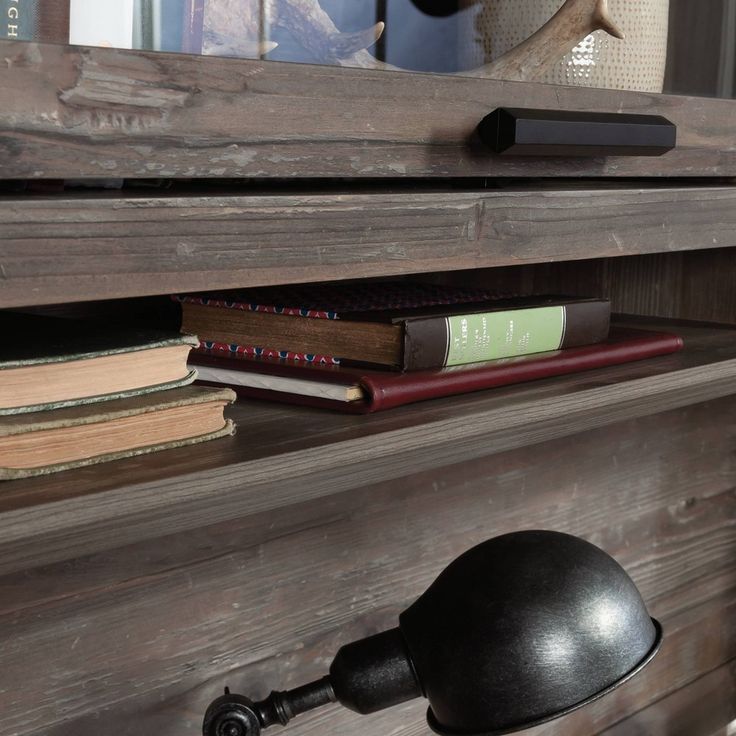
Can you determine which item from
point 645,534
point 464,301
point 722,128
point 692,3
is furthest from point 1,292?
point 645,534

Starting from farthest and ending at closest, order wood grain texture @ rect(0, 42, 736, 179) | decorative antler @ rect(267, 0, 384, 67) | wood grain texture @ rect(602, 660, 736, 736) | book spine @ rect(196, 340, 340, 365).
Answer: wood grain texture @ rect(602, 660, 736, 736) → book spine @ rect(196, 340, 340, 365) → decorative antler @ rect(267, 0, 384, 67) → wood grain texture @ rect(0, 42, 736, 179)

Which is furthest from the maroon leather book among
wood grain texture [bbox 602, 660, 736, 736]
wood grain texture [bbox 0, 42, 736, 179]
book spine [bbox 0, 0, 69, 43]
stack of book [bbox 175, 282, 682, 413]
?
wood grain texture [bbox 602, 660, 736, 736]

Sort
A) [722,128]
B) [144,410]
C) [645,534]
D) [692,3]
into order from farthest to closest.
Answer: [645,534]
[692,3]
[722,128]
[144,410]

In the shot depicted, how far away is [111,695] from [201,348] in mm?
259

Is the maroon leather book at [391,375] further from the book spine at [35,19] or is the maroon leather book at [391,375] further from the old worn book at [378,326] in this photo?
the book spine at [35,19]

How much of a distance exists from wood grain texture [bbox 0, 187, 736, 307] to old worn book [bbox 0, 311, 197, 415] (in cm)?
7

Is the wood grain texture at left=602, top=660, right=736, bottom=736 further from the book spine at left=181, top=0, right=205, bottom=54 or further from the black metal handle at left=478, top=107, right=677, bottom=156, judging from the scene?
the book spine at left=181, top=0, right=205, bottom=54

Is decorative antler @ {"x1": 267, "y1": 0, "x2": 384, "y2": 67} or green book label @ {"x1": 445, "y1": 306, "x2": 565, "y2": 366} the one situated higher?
decorative antler @ {"x1": 267, "y1": 0, "x2": 384, "y2": 67}

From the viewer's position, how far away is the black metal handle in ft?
2.06

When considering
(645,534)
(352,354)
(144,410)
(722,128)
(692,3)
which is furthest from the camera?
(645,534)

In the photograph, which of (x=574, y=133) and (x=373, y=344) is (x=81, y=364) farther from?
(x=574, y=133)

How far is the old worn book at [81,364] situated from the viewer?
20.3 inches

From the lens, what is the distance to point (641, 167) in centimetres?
76

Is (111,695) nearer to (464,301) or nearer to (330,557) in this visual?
(330,557)
